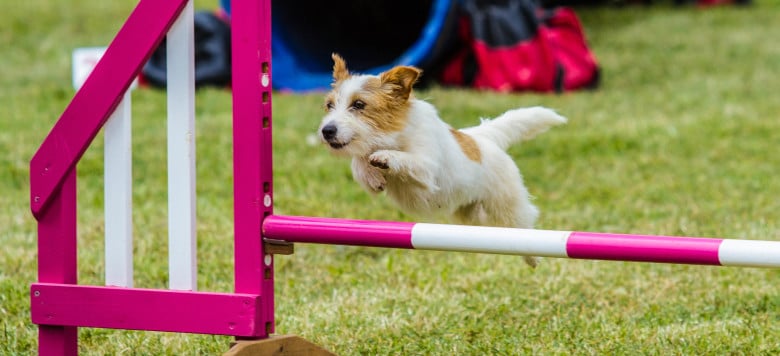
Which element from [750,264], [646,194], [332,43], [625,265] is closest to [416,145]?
[750,264]

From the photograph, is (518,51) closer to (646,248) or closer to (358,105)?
(358,105)

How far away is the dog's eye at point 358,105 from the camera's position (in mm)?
2559

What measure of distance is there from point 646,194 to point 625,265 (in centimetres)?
132

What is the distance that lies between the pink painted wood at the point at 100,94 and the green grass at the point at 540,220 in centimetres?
67

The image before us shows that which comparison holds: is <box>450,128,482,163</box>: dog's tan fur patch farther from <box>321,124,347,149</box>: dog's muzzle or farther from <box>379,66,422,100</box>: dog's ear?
<box>321,124,347,149</box>: dog's muzzle

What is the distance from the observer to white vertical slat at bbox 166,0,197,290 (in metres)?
2.79

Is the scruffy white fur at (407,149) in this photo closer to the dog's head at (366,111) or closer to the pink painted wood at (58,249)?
the dog's head at (366,111)

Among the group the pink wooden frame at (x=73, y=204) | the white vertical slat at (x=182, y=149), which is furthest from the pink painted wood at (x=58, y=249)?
the white vertical slat at (x=182, y=149)

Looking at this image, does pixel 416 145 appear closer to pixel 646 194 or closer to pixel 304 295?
pixel 304 295

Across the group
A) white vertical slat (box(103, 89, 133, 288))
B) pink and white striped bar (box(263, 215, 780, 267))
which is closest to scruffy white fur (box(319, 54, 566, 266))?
pink and white striped bar (box(263, 215, 780, 267))

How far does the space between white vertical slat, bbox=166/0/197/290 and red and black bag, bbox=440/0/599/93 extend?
536cm

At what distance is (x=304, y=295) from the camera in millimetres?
4043

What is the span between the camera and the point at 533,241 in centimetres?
250

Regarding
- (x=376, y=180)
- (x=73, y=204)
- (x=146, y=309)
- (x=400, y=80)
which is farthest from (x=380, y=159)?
(x=73, y=204)
